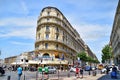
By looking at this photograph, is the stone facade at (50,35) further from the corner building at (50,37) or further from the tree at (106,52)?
the tree at (106,52)

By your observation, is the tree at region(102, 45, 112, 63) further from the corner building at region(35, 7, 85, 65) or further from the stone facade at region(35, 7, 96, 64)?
the stone facade at region(35, 7, 96, 64)

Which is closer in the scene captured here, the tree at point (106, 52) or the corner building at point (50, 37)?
the corner building at point (50, 37)

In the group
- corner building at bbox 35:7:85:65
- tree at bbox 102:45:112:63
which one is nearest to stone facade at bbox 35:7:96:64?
corner building at bbox 35:7:85:65

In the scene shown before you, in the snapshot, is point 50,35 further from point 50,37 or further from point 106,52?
point 106,52

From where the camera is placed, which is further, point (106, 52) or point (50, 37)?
point (106, 52)

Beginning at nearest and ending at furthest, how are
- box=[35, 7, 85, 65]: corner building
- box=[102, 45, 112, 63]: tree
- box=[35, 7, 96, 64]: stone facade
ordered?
box=[35, 7, 85, 65]: corner building, box=[35, 7, 96, 64]: stone facade, box=[102, 45, 112, 63]: tree

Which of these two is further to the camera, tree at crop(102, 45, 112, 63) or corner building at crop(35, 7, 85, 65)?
tree at crop(102, 45, 112, 63)

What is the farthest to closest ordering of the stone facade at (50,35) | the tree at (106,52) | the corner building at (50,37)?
the tree at (106,52), the stone facade at (50,35), the corner building at (50,37)

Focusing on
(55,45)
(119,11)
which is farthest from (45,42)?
(119,11)

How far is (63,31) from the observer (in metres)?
73.4

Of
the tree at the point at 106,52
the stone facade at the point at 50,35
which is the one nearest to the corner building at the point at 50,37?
the stone facade at the point at 50,35

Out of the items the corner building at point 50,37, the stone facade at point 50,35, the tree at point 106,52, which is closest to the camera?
the corner building at point 50,37

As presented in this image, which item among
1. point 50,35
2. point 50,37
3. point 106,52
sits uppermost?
point 50,35

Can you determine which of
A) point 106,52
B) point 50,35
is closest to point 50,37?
point 50,35
